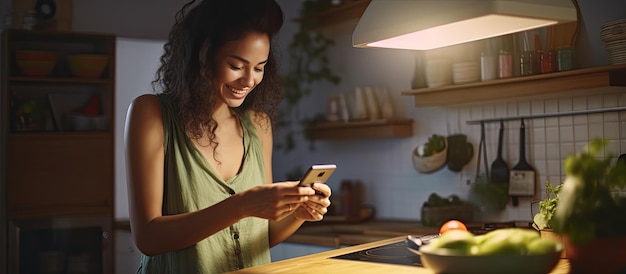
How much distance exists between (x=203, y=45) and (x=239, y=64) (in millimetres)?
126

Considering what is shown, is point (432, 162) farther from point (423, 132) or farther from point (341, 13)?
point (341, 13)

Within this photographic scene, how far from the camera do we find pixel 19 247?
4.02 meters

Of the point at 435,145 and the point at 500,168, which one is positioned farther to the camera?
the point at 435,145

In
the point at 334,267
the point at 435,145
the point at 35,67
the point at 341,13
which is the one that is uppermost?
the point at 341,13

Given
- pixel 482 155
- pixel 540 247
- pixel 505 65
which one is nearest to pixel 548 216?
pixel 540 247

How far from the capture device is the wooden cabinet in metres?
4.07

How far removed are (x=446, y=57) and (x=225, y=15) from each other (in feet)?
6.64

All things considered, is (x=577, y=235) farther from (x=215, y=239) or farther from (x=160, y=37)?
(x=160, y=37)

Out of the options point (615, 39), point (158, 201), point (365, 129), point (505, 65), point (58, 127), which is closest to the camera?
point (158, 201)

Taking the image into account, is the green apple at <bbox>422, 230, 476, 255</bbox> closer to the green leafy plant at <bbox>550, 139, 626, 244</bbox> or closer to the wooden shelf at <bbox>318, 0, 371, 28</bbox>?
the green leafy plant at <bbox>550, 139, 626, 244</bbox>

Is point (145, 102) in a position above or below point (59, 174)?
above

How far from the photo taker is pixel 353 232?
399cm

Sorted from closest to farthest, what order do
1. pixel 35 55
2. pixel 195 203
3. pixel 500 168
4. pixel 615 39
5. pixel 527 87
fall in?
pixel 195 203 → pixel 615 39 → pixel 527 87 → pixel 500 168 → pixel 35 55

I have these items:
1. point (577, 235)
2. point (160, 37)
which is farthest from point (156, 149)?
point (160, 37)
